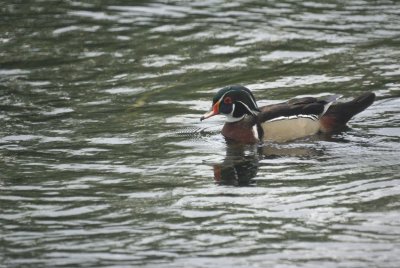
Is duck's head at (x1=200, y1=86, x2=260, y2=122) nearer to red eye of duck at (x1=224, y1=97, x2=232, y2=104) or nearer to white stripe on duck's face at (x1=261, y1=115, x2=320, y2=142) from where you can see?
red eye of duck at (x1=224, y1=97, x2=232, y2=104)

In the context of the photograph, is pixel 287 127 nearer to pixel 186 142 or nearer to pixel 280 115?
pixel 280 115

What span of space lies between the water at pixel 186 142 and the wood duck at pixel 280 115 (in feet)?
0.82

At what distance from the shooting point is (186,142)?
47.3 feet

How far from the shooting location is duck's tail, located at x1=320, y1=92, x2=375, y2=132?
1483 centimetres

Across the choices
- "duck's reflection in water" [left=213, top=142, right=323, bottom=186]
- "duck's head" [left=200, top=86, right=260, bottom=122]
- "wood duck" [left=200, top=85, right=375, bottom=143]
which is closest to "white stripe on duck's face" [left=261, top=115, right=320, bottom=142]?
"wood duck" [left=200, top=85, right=375, bottom=143]

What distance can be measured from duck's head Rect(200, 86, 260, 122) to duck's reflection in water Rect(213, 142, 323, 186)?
1.89ft

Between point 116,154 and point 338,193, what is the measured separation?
3399 mm

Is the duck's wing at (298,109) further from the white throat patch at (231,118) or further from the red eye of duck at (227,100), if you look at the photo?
the red eye of duck at (227,100)

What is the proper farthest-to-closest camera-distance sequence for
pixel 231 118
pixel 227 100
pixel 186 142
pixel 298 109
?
pixel 231 118 < pixel 227 100 < pixel 298 109 < pixel 186 142

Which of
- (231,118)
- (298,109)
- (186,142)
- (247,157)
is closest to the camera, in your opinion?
(247,157)

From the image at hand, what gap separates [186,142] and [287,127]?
140 cm

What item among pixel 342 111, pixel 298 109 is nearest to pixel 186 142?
pixel 298 109

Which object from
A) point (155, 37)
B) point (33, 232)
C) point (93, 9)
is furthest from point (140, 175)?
point (93, 9)

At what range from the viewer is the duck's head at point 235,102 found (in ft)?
48.6
